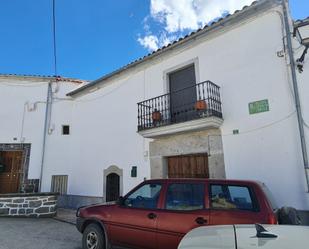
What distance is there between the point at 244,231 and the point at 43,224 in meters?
6.66

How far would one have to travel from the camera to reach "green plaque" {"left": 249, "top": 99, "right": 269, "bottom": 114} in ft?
19.5

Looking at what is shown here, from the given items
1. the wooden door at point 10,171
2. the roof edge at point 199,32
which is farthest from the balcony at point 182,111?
the wooden door at point 10,171

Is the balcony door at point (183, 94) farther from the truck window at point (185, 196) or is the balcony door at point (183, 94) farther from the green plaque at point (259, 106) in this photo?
the truck window at point (185, 196)

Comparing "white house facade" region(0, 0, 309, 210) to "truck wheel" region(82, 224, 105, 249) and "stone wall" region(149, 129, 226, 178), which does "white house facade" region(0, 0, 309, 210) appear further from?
"truck wheel" region(82, 224, 105, 249)

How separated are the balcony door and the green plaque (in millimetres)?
1650

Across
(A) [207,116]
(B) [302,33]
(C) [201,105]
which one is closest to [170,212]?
(A) [207,116]

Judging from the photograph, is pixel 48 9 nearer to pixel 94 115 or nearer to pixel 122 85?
pixel 122 85

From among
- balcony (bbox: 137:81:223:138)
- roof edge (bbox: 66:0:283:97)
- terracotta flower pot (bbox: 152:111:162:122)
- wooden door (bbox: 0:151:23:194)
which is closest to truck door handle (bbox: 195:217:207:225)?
balcony (bbox: 137:81:223:138)

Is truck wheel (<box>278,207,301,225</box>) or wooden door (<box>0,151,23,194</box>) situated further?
wooden door (<box>0,151,23,194</box>)

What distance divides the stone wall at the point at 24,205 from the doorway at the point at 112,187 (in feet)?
6.66

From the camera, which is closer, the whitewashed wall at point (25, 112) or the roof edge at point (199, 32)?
the roof edge at point (199, 32)

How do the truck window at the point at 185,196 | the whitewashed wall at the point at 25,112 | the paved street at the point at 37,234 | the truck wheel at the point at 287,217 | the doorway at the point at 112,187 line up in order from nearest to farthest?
the truck wheel at the point at 287,217
the truck window at the point at 185,196
the paved street at the point at 37,234
the doorway at the point at 112,187
the whitewashed wall at the point at 25,112

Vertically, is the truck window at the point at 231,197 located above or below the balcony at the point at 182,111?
below

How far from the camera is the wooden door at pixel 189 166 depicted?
22.7 ft
